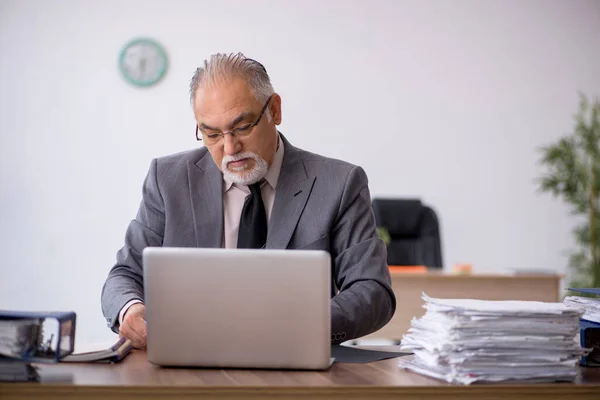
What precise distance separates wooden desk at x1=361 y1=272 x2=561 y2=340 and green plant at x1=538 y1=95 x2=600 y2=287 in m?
1.22

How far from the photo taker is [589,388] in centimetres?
149

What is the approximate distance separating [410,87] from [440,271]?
6.33ft

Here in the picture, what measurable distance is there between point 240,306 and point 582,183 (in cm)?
490

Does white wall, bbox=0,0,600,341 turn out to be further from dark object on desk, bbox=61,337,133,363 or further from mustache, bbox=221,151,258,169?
dark object on desk, bbox=61,337,133,363

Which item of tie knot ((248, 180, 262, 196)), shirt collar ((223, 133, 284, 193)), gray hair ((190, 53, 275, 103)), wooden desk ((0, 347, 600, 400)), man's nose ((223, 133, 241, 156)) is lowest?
wooden desk ((0, 347, 600, 400))

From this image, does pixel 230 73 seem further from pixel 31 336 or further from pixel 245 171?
pixel 31 336

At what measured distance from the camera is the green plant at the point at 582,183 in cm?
587

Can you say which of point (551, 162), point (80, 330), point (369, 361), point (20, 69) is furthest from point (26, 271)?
point (369, 361)

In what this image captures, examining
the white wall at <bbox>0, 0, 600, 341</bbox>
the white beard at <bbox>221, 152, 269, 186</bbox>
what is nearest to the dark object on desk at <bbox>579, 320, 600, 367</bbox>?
the white beard at <bbox>221, 152, 269, 186</bbox>

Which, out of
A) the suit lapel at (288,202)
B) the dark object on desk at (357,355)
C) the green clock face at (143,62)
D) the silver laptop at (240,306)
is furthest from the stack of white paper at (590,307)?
the green clock face at (143,62)

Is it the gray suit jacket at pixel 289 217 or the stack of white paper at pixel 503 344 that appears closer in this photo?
the stack of white paper at pixel 503 344

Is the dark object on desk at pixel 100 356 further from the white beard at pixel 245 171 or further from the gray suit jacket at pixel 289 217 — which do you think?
the white beard at pixel 245 171

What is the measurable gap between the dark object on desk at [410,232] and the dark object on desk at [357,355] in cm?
322

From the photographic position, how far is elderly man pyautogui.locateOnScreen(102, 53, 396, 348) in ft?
7.13
